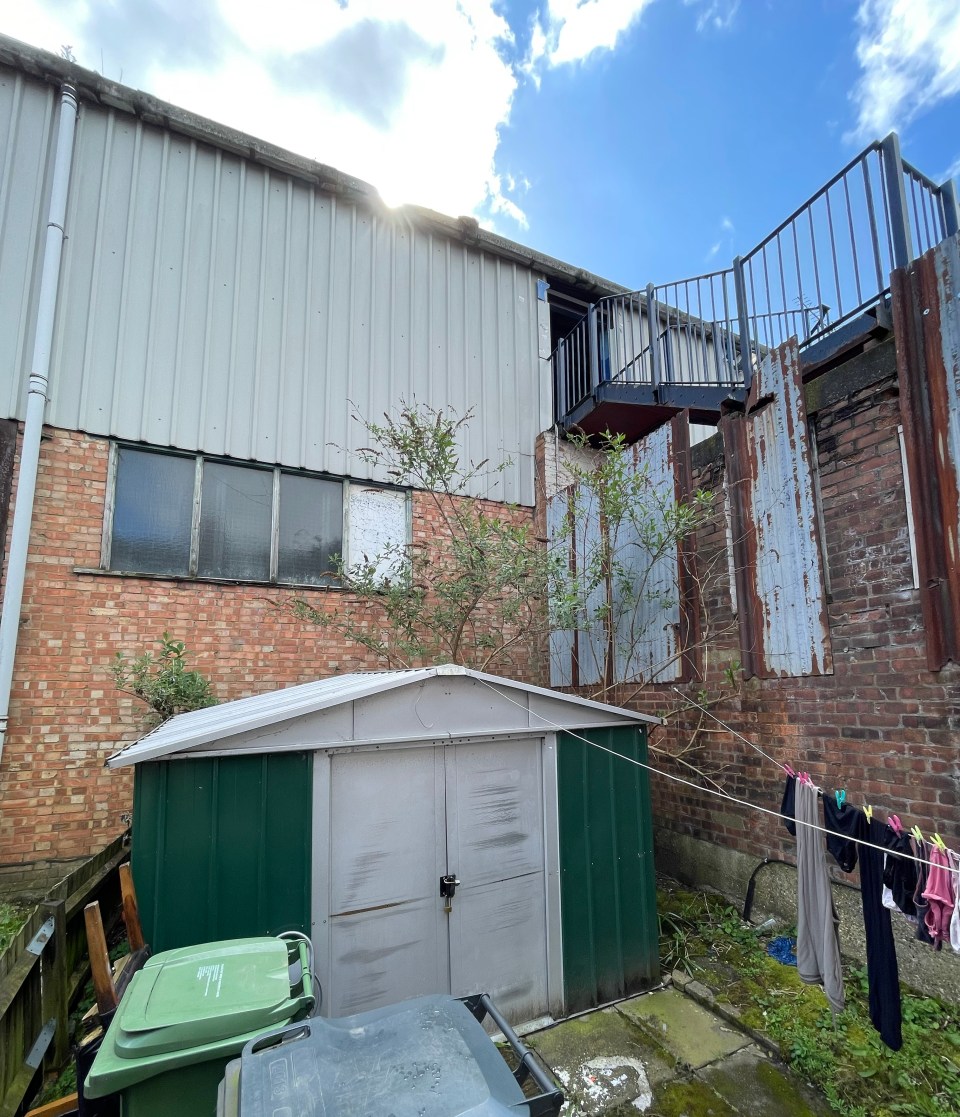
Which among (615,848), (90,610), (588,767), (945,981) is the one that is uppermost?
(90,610)

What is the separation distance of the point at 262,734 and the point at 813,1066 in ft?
12.5

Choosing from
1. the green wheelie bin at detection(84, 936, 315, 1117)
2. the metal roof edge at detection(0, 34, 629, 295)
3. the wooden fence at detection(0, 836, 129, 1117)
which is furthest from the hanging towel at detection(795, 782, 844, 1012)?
the metal roof edge at detection(0, 34, 629, 295)

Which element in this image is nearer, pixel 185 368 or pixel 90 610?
pixel 90 610

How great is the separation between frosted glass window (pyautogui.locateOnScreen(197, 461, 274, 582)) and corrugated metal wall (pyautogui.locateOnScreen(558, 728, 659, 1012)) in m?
4.33

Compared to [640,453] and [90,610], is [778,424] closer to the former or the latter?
[640,453]

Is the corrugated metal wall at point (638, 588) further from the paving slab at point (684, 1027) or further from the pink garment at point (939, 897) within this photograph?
the pink garment at point (939, 897)

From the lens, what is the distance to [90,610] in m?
6.01

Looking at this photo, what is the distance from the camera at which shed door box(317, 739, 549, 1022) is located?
3.68 meters

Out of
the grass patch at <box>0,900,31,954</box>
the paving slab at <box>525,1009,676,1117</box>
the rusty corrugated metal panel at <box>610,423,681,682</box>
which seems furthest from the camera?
the rusty corrugated metal panel at <box>610,423,681,682</box>

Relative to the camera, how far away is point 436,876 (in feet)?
12.9

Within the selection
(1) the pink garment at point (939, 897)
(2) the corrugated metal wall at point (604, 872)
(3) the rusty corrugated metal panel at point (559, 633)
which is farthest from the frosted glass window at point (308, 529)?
(1) the pink garment at point (939, 897)

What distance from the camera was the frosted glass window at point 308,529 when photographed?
7.15 metres

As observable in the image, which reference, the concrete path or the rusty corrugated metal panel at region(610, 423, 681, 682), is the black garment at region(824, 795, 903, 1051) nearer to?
the concrete path

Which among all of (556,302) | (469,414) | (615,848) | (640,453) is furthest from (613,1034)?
(556,302)
